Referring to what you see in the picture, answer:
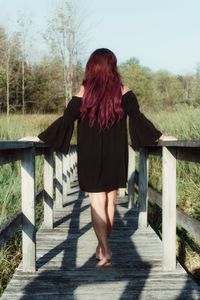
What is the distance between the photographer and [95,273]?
358cm

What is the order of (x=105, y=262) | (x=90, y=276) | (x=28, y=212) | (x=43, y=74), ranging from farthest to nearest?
(x=43, y=74), (x=105, y=262), (x=28, y=212), (x=90, y=276)

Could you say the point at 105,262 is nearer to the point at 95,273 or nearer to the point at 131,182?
the point at 95,273

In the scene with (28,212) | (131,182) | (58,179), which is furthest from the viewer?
(131,182)

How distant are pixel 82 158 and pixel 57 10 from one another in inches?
1001

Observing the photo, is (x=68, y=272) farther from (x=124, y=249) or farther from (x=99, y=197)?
(x=124, y=249)

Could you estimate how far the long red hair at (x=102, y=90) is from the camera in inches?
143

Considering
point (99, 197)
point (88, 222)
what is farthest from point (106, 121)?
point (88, 222)

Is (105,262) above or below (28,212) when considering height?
below

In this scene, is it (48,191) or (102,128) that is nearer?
(102,128)

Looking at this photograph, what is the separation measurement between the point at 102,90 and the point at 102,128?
265 millimetres

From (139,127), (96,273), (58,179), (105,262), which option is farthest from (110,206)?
(58,179)

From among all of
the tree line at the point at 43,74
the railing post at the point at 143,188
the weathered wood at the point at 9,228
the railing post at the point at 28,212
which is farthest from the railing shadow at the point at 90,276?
the tree line at the point at 43,74

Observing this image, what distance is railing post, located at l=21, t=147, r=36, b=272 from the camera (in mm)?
3598

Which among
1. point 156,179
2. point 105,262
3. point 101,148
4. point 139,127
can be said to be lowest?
point 156,179
